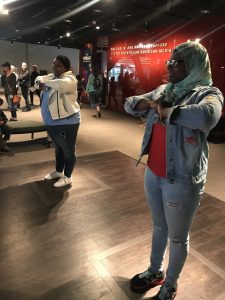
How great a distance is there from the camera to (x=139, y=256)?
2117 mm

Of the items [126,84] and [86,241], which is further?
[126,84]

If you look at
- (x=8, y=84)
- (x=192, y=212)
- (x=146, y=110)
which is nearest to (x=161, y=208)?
(x=192, y=212)

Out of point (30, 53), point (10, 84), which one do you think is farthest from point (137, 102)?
point (30, 53)

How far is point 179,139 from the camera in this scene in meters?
1.31

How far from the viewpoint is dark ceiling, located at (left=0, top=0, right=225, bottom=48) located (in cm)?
770

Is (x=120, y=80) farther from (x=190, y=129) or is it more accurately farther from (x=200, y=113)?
(x=200, y=113)

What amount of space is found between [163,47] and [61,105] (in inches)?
219

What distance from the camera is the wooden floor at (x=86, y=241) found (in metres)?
1.80

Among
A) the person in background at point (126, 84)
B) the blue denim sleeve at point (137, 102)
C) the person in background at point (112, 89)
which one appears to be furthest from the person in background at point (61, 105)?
the person in background at point (112, 89)

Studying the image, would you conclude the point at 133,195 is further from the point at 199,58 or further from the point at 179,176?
the point at 199,58

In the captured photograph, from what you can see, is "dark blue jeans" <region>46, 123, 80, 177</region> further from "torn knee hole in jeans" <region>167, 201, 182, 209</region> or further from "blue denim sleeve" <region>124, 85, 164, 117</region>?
"torn knee hole in jeans" <region>167, 201, 182, 209</region>

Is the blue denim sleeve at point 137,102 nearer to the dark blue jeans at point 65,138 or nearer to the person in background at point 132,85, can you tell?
the dark blue jeans at point 65,138

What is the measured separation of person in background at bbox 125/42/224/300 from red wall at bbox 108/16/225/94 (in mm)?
5301

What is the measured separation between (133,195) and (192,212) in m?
1.75
